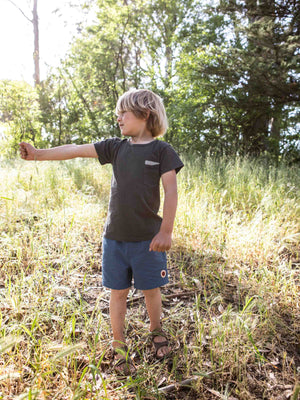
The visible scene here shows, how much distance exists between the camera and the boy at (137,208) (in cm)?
153

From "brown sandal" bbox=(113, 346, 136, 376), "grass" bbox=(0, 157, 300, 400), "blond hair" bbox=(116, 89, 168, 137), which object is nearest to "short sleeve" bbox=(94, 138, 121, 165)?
"blond hair" bbox=(116, 89, 168, 137)

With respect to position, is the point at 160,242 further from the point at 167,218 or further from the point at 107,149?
the point at 107,149

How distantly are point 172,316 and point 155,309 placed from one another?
9.4 inches

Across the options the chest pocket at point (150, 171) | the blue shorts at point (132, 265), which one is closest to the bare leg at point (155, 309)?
the blue shorts at point (132, 265)

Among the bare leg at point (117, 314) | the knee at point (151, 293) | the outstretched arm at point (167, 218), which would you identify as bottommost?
the bare leg at point (117, 314)

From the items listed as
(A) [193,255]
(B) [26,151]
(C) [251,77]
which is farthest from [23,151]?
(C) [251,77]

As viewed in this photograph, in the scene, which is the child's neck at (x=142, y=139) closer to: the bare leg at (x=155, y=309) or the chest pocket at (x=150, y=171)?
the chest pocket at (x=150, y=171)

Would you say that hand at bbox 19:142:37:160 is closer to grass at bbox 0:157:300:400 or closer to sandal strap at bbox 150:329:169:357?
grass at bbox 0:157:300:400

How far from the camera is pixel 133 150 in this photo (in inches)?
62.5

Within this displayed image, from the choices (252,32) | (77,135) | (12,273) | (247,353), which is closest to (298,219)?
(247,353)

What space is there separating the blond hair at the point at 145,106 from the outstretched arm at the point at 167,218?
34 centimetres

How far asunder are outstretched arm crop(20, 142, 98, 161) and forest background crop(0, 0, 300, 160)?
259 cm

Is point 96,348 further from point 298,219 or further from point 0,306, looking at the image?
point 298,219

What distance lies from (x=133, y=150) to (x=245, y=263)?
1625mm
